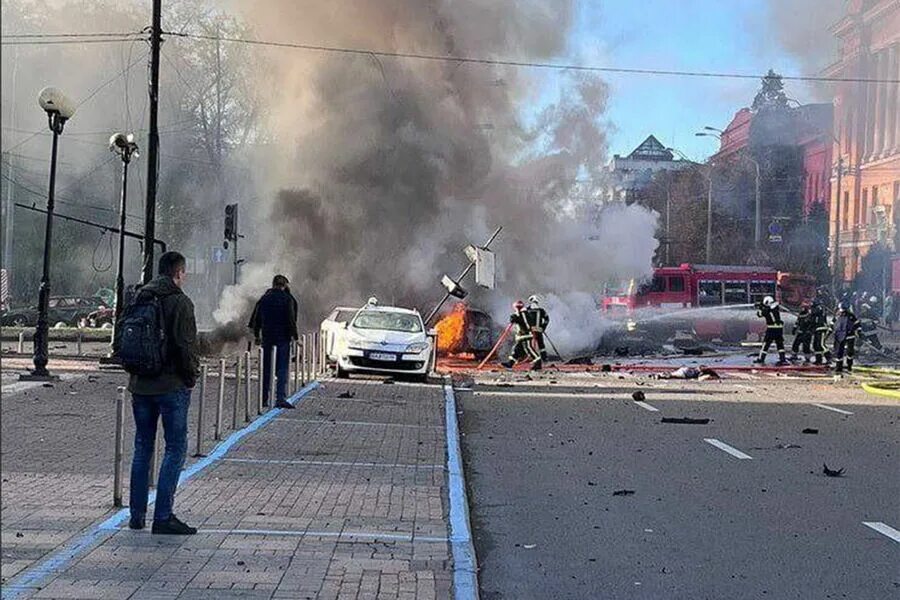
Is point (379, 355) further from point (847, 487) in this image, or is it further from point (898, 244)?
point (898, 244)

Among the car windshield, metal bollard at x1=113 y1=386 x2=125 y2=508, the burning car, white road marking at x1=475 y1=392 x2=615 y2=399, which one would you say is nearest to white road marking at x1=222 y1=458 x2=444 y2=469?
metal bollard at x1=113 y1=386 x2=125 y2=508

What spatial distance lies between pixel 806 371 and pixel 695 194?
36.5m

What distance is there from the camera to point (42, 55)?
29672 mm

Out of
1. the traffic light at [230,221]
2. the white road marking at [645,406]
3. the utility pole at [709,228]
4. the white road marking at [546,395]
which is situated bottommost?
the white road marking at [546,395]

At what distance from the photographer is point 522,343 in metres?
25.2

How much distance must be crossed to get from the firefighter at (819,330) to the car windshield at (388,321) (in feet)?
37.9

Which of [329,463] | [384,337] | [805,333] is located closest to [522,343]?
[384,337]

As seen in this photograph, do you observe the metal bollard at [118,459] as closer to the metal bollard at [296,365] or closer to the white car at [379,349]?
the metal bollard at [296,365]

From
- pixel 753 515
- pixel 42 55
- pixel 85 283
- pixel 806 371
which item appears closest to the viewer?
pixel 753 515

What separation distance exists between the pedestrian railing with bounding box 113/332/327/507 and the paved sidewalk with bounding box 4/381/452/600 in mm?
413

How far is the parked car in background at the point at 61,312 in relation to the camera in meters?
39.0

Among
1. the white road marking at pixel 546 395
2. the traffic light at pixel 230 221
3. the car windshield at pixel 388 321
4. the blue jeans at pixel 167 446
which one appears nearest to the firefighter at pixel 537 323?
the car windshield at pixel 388 321

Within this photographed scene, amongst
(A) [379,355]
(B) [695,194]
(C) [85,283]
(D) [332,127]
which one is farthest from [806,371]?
(B) [695,194]

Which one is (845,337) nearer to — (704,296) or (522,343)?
(522,343)
